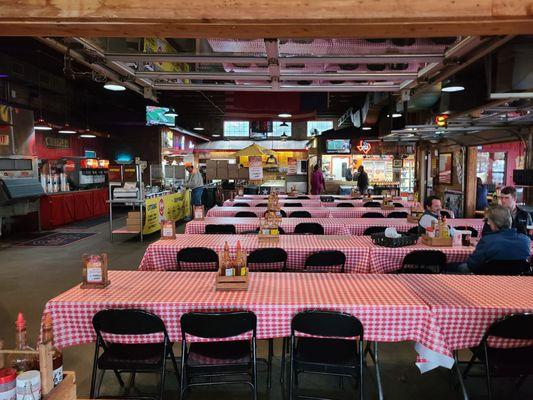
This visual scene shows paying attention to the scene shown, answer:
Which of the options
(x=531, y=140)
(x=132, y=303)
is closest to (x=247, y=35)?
(x=132, y=303)

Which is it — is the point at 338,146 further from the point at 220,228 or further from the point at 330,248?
the point at 330,248

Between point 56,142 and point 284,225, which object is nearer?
point 284,225

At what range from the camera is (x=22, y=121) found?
10.4 m

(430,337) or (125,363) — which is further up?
(430,337)

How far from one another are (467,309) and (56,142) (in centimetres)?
1366

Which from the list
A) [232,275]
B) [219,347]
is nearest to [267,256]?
[232,275]

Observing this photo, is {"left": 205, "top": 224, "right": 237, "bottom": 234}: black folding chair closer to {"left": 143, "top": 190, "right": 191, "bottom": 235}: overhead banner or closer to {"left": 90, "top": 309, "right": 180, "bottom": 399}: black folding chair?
{"left": 90, "top": 309, "right": 180, "bottom": 399}: black folding chair

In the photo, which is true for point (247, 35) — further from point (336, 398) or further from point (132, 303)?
point (336, 398)

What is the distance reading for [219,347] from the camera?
9.13 feet

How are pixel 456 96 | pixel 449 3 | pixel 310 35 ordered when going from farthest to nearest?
pixel 456 96
pixel 310 35
pixel 449 3

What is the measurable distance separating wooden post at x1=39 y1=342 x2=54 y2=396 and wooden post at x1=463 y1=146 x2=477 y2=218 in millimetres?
12329

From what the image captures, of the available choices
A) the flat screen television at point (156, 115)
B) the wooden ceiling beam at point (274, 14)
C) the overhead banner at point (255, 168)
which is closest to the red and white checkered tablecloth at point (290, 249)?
the wooden ceiling beam at point (274, 14)

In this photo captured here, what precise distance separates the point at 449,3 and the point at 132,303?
8.67 ft

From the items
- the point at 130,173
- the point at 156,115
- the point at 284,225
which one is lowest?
the point at 284,225
